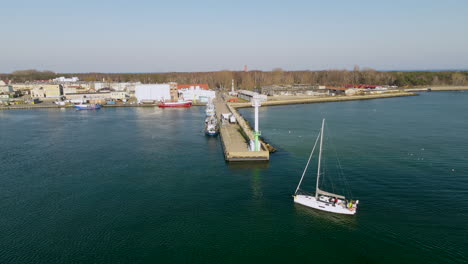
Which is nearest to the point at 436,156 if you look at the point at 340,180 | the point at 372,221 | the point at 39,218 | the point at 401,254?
the point at 340,180

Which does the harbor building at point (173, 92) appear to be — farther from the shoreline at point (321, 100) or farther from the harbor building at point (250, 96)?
the harbor building at point (250, 96)

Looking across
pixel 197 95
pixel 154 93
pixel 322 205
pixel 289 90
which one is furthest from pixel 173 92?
pixel 322 205

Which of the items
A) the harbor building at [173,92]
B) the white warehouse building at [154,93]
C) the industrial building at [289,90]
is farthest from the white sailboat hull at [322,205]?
the industrial building at [289,90]

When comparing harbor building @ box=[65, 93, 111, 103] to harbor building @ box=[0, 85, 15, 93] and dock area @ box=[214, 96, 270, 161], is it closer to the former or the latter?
harbor building @ box=[0, 85, 15, 93]

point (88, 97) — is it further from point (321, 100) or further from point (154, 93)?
point (321, 100)

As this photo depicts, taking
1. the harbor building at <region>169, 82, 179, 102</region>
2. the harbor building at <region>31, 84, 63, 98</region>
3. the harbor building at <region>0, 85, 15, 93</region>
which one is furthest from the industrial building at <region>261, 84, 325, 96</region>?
the harbor building at <region>0, 85, 15, 93</region>

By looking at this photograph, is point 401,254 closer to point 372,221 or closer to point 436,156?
point 372,221
